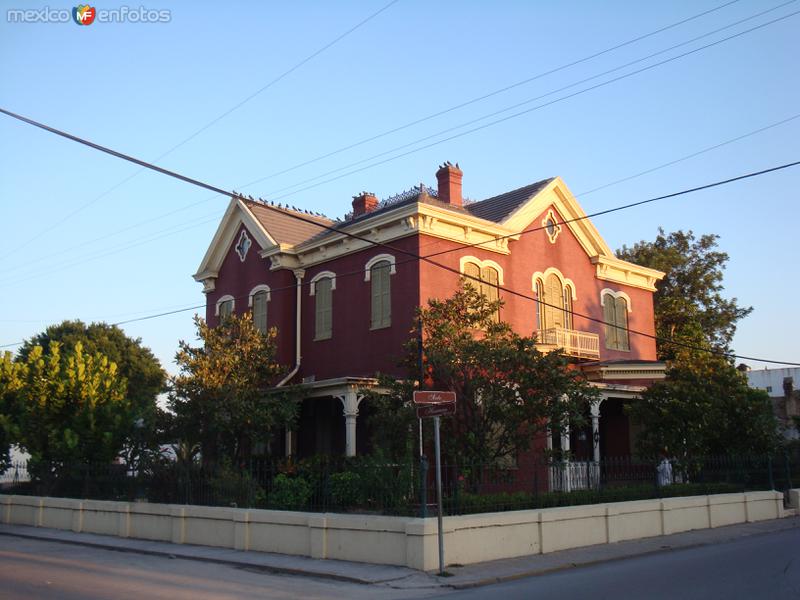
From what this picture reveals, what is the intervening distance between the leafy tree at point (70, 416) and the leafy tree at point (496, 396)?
9.63m

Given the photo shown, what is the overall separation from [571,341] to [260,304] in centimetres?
1070

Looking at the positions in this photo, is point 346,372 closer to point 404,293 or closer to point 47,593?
point 404,293

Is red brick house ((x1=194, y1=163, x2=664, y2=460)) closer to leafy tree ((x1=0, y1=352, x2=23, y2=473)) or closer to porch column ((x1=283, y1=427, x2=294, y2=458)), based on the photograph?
porch column ((x1=283, y1=427, x2=294, y2=458))

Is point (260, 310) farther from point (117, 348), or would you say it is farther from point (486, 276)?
point (117, 348)

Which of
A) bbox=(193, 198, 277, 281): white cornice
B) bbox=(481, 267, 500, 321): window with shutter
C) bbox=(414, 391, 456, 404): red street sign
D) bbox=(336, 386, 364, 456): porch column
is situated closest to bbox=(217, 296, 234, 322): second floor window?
bbox=(193, 198, 277, 281): white cornice

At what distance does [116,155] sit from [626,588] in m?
8.87

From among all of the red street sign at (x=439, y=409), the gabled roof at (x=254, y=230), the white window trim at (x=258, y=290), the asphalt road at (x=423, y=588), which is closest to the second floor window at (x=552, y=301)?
the gabled roof at (x=254, y=230)

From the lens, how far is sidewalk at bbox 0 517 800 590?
11.9m

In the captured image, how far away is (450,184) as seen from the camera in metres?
27.2

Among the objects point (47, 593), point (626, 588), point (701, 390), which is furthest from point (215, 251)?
point (626, 588)

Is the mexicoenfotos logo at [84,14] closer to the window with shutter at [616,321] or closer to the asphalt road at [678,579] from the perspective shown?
the asphalt road at [678,579]

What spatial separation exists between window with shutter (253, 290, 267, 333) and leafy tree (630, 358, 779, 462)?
40.8 feet

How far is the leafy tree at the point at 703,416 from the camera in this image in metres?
22.4

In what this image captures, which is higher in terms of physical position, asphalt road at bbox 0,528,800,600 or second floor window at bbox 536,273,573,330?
second floor window at bbox 536,273,573,330
